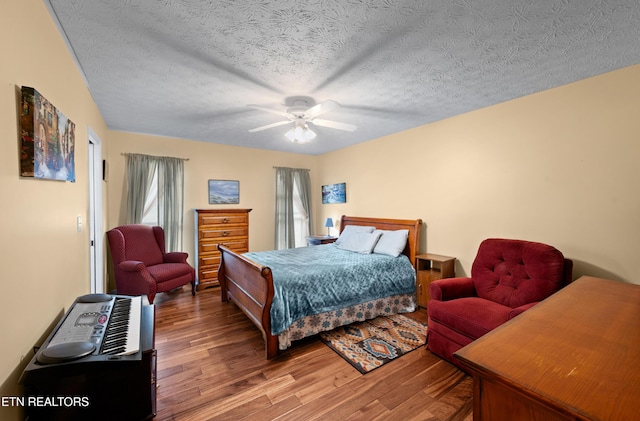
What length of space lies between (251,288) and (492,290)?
2.39 meters

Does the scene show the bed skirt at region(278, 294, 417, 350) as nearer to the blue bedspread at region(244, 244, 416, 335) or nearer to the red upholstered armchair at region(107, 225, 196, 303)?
the blue bedspread at region(244, 244, 416, 335)

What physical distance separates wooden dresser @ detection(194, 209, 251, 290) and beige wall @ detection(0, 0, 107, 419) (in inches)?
95.3

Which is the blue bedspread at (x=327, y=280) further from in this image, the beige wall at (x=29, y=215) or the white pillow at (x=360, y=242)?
the beige wall at (x=29, y=215)

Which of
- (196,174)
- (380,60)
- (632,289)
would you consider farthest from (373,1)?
(196,174)

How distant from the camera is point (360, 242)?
3.99 m

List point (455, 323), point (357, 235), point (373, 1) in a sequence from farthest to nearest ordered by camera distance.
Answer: point (357, 235), point (455, 323), point (373, 1)

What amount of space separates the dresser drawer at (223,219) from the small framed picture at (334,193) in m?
1.77

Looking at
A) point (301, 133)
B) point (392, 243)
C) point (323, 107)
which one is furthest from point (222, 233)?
point (323, 107)

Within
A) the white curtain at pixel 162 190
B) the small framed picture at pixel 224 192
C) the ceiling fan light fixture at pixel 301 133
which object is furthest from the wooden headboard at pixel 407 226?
the white curtain at pixel 162 190

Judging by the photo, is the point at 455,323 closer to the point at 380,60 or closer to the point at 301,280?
the point at 301,280

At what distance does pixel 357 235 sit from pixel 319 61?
2.66 m

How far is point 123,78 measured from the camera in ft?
7.73

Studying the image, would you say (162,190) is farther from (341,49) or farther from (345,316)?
(341,49)

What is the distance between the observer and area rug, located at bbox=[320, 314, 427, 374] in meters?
2.38
